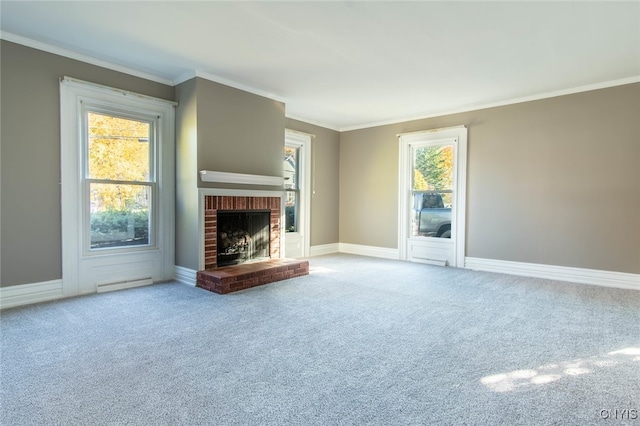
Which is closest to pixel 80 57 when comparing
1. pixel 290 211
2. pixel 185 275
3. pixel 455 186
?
pixel 185 275

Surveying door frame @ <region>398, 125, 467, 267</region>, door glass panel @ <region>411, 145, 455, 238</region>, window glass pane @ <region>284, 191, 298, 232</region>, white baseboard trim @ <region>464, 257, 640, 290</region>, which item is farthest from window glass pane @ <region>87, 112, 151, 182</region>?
white baseboard trim @ <region>464, 257, 640, 290</region>

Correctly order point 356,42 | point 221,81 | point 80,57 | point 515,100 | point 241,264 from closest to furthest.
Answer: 1. point 356,42
2. point 80,57
3. point 221,81
4. point 241,264
5. point 515,100

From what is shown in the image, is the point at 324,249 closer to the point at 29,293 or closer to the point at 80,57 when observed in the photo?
the point at 29,293

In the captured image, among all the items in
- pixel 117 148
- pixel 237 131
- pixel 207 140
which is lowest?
pixel 117 148

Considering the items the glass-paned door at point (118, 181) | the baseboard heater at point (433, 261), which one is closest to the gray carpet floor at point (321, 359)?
the glass-paned door at point (118, 181)

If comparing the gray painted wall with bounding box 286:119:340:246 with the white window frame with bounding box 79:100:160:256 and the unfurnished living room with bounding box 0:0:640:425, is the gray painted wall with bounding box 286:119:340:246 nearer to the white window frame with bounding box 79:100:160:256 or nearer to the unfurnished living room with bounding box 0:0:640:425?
the unfurnished living room with bounding box 0:0:640:425

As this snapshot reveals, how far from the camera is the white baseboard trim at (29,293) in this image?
127 inches

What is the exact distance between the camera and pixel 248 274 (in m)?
4.05

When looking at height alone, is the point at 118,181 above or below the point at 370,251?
above

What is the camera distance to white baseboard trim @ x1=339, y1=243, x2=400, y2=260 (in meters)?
6.30

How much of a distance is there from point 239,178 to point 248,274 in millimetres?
1256

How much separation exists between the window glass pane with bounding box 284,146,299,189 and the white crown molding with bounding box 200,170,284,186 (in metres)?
0.99

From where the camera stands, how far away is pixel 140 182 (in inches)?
164

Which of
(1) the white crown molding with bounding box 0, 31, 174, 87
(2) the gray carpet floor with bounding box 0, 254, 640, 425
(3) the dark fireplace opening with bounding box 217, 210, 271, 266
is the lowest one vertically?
(2) the gray carpet floor with bounding box 0, 254, 640, 425
